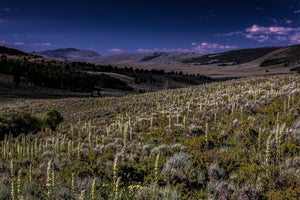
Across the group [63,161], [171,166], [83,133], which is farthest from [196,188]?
[83,133]

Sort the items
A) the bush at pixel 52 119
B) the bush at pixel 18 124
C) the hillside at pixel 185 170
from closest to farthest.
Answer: the hillside at pixel 185 170
the bush at pixel 18 124
the bush at pixel 52 119

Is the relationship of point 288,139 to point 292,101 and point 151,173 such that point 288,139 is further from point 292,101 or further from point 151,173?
point 292,101

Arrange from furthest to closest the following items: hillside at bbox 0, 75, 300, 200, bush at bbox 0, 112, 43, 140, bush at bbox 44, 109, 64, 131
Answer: bush at bbox 44, 109, 64, 131 → bush at bbox 0, 112, 43, 140 → hillside at bbox 0, 75, 300, 200

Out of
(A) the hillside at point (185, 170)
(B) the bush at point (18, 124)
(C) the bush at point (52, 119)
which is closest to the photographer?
(A) the hillside at point (185, 170)

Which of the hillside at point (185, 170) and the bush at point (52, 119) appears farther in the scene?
the bush at point (52, 119)

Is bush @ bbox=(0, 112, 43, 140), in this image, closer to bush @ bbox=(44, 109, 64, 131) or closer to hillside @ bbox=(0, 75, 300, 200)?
bush @ bbox=(44, 109, 64, 131)

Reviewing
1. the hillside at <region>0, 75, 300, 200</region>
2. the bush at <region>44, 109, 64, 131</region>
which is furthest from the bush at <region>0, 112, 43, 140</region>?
the hillside at <region>0, 75, 300, 200</region>

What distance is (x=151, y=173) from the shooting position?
5.66m

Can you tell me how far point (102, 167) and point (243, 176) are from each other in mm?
3575

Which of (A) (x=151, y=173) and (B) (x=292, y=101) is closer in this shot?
(A) (x=151, y=173)

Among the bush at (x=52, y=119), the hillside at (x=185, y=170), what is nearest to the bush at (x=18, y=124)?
the bush at (x=52, y=119)

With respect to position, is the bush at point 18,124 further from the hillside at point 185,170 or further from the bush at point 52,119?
the hillside at point 185,170

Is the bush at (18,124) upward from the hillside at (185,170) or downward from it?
downward

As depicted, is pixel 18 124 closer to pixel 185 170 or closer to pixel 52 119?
pixel 52 119
